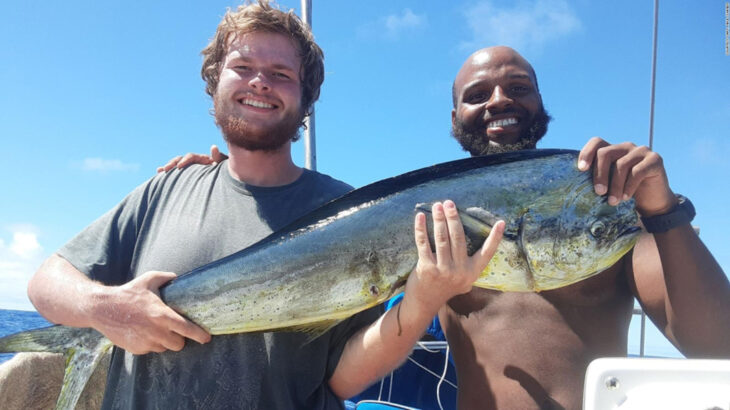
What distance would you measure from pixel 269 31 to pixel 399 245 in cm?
127

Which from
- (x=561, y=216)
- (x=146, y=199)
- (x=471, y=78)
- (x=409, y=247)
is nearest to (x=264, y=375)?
(x=409, y=247)

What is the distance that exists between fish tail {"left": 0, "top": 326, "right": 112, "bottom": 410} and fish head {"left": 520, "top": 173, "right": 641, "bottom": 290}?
1.56 m

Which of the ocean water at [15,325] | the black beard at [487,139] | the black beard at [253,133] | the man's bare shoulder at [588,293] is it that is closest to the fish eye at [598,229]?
the man's bare shoulder at [588,293]

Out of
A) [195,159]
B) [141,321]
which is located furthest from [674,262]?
[195,159]

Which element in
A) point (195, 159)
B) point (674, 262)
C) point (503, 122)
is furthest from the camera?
point (503, 122)

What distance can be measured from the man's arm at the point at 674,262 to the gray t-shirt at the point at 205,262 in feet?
3.37

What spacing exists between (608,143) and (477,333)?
106 centimetres

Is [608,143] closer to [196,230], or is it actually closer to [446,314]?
[446,314]

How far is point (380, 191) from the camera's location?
1.79 m

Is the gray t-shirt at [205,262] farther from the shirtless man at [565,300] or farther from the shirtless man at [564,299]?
the shirtless man at [565,300]

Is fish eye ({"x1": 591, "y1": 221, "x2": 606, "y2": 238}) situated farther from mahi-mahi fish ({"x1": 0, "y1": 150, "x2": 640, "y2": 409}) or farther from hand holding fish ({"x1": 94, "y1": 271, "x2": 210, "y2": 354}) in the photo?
hand holding fish ({"x1": 94, "y1": 271, "x2": 210, "y2": 354})

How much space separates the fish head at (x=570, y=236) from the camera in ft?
5.49

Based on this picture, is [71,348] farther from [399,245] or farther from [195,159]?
[399,245]

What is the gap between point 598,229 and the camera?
1682mm
